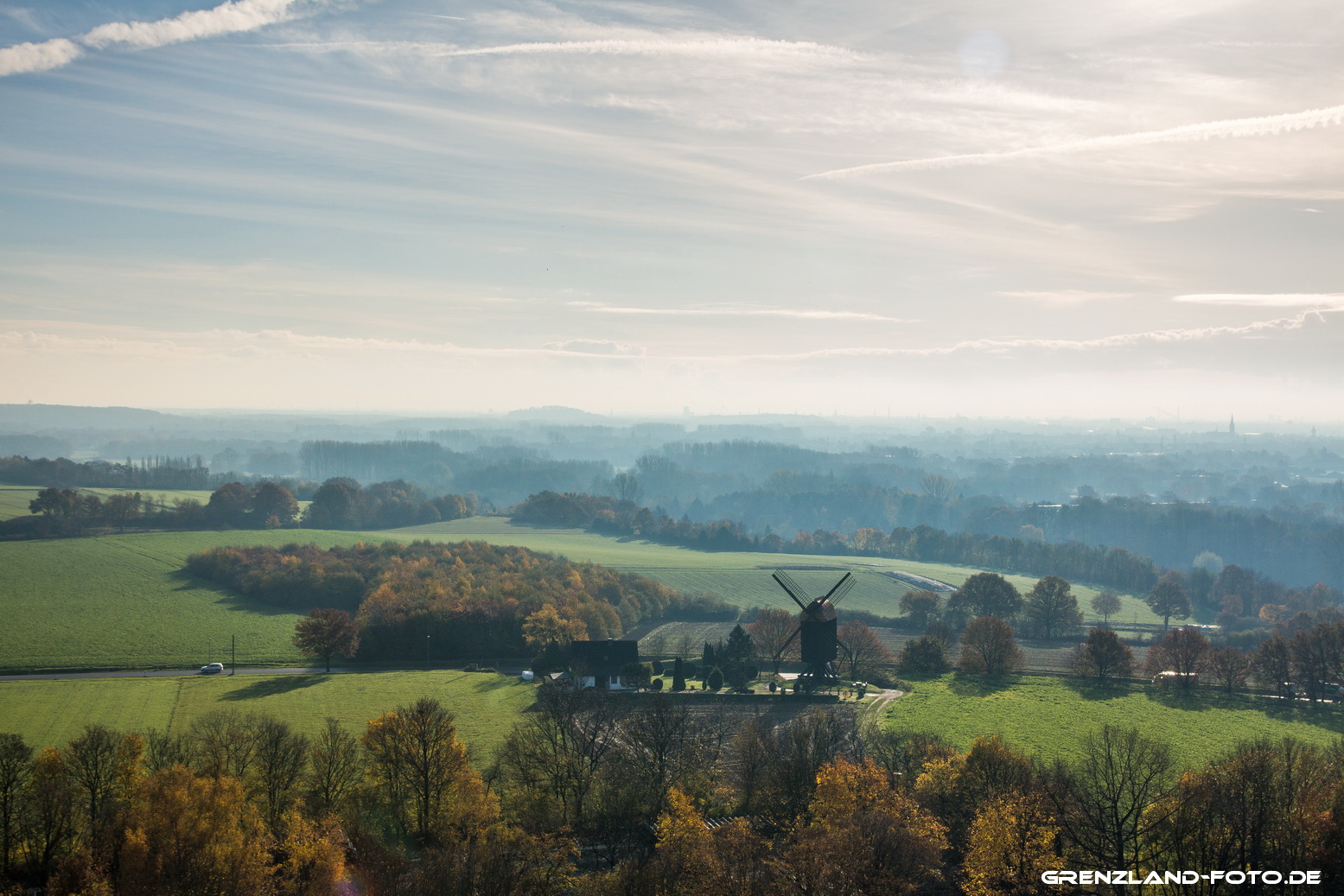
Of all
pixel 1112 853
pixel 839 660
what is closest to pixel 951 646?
pixel 839 660

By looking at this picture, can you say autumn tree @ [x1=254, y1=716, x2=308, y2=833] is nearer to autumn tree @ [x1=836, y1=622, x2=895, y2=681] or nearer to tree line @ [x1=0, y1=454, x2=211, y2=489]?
autumn tree @ [x1=836, y1=622, x2=895, y2=681]

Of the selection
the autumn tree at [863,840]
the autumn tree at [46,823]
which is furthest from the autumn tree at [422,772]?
the autumn tree at [863,840]

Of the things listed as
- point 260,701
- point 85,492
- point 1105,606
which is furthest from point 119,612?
point 1105,606

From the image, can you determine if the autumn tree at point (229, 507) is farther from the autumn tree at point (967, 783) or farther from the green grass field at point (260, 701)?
the autumn tree at point (967, 783)

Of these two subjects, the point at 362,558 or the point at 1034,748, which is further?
the point at 362,558

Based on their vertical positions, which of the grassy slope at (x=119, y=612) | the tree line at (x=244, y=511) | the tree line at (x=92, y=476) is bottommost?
the grassy slope at (x=119, y=612)

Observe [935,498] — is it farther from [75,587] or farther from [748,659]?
[75,587]
